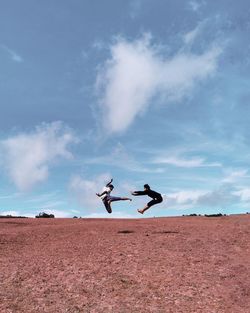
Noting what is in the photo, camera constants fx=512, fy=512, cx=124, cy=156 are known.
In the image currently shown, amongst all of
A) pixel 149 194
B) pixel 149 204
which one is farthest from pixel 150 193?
pixel 149 204

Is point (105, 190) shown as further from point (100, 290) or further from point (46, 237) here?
point (100, 290)

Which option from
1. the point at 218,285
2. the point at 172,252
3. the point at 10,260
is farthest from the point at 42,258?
the point at 218,285

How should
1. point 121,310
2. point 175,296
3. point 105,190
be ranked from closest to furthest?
Answer: point 121,310 → point 175,296 → point 105,190

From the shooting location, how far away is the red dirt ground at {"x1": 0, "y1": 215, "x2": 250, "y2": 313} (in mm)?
16547

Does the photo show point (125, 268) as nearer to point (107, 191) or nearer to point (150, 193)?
point (150, 193)

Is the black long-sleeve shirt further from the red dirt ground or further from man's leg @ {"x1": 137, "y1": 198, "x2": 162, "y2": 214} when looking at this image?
the red dirt ground

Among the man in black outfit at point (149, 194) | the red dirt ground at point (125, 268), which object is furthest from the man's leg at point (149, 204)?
the red dirt ground at point (125, 268)

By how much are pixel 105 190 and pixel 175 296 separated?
31.7 feet

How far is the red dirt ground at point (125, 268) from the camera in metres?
16.5

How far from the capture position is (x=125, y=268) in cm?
1942

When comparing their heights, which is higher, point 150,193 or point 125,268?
point 150,193

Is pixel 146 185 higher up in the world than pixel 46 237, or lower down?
higher up

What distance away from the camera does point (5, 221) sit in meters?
29.3

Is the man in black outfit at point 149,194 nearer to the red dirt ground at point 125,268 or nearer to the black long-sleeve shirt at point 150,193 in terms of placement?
the black long-sleeve shirt at point 150,193
